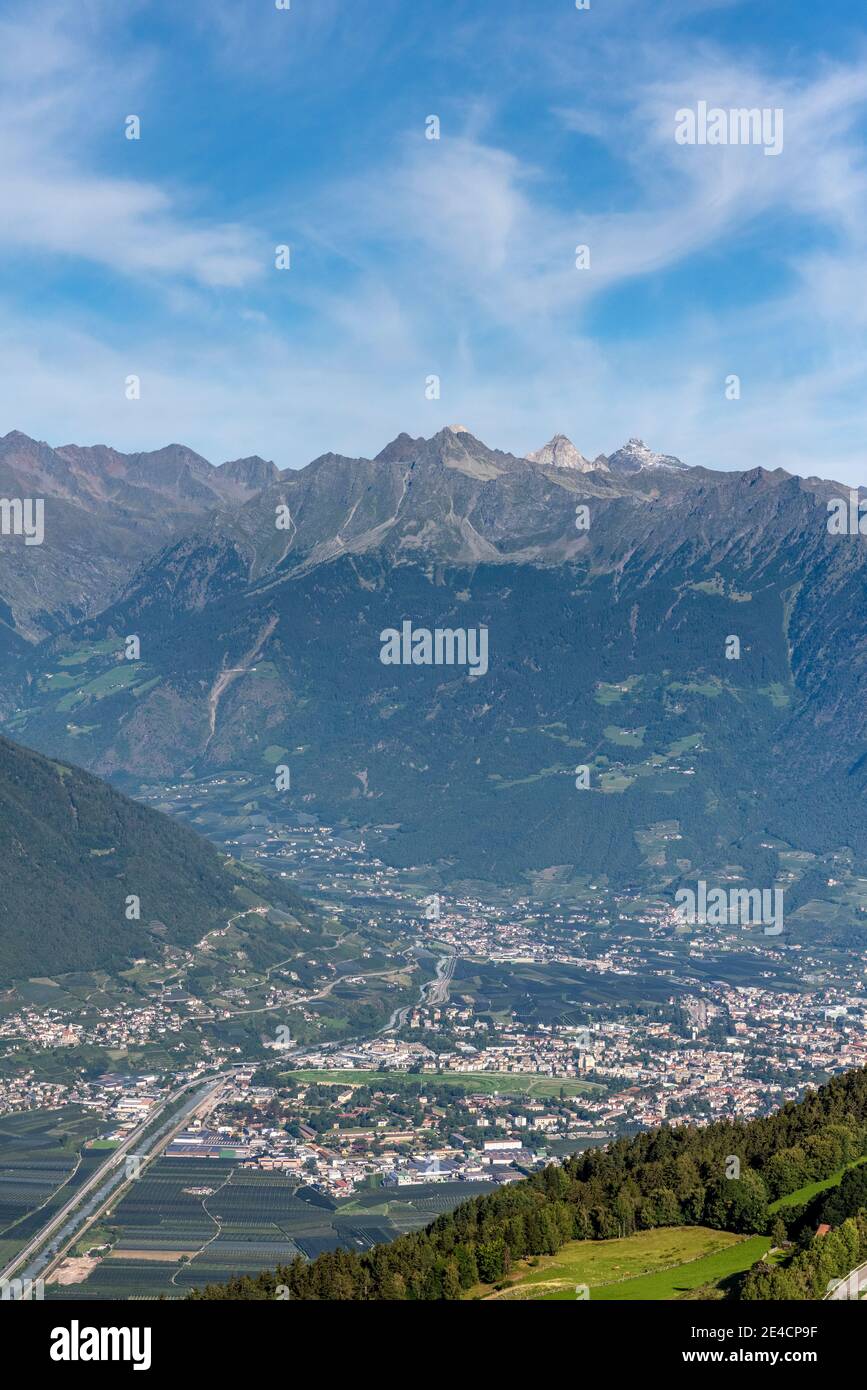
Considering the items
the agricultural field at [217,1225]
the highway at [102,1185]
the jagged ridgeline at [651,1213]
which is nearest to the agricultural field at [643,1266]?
the jagged ridgeline at [651,1213]

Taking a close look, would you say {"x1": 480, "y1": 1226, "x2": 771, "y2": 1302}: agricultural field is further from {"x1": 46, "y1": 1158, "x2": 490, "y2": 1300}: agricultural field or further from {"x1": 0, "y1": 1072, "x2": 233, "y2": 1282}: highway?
{"x1": 0, "y1": 1072, "x2": 233, "y2": 1282}: highway

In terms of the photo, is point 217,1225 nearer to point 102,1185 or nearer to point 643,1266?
point 102,1185

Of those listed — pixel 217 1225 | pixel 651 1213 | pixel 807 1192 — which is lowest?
pixel 217 1225

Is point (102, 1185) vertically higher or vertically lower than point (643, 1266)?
lower

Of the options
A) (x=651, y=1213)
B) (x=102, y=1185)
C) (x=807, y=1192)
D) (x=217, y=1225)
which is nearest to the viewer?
(x=807, y=1192)

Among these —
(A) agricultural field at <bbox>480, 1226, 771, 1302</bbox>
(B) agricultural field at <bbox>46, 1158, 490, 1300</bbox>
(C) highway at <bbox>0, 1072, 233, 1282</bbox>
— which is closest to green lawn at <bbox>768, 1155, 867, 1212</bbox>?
(A) agricultural field at <bbox>480, 1226, 771, 1302</bbox>

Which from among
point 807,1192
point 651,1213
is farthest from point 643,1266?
point 807,1192
